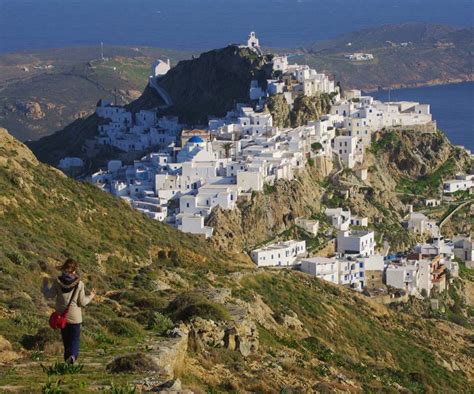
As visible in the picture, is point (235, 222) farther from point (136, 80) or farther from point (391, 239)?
point (136, 80)

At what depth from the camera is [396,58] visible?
6860 inches

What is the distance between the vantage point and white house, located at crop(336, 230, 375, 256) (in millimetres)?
47062

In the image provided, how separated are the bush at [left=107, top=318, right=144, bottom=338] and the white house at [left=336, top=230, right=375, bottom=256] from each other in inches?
1254

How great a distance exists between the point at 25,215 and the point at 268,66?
38.6m

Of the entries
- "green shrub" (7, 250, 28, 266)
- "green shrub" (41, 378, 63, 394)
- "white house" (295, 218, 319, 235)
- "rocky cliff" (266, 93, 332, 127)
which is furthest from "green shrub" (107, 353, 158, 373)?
"rocky cliff" (266, 93, 332, 127)

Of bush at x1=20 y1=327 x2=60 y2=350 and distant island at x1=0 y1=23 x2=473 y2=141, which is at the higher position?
distant island at x1=0 y1=23 x2=473 y2=141

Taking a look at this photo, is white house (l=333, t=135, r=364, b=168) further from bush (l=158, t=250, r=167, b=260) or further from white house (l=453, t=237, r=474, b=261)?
bush (l=158, t=250, r=167, b=260)

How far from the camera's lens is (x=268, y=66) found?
6341 cm

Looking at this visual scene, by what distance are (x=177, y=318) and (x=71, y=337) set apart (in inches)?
213

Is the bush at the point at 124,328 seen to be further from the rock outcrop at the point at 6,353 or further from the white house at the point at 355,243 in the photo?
the white house at the point at 355,243

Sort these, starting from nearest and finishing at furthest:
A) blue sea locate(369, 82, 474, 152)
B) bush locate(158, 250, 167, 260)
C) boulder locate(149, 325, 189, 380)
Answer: boulder locate(149, 325, 189, 380)
bush locate(158, 250, 167, 260)
blue sea locate(369, 82, 474, 152)

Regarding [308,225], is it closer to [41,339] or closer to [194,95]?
[194,95]

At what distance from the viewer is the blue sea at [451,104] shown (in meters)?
93.1

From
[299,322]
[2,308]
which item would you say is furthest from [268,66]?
[2,308]
